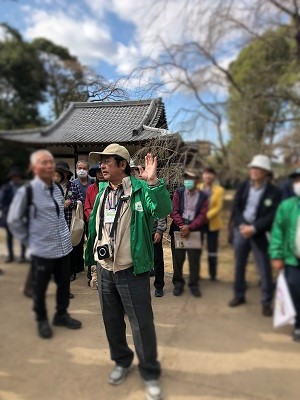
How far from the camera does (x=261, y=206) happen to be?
37.4 inches

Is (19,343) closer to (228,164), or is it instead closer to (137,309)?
(137,309)

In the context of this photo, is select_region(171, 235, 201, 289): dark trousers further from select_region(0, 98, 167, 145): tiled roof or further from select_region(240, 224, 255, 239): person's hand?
select_region(0, 98, 167, 145): tiled roof

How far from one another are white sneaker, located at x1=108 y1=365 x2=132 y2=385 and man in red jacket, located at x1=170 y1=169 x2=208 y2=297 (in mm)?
453

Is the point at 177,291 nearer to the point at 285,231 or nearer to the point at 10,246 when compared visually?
the point at 285,231

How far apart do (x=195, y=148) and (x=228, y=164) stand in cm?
16

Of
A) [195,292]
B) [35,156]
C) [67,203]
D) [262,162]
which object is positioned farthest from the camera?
[67,203]

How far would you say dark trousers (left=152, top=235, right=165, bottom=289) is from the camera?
1376 mm

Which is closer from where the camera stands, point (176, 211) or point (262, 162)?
point (262, 162)

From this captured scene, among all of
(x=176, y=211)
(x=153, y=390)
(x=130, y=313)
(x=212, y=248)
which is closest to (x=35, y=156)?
(x=176, y=211)

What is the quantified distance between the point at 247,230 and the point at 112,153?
57 cm

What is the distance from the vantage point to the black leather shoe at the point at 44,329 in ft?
3.98

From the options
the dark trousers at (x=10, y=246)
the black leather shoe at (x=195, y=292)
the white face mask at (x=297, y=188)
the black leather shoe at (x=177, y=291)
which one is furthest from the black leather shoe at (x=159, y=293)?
the white face mask at (x=297, y=188)

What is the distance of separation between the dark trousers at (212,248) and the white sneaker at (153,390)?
63 cm

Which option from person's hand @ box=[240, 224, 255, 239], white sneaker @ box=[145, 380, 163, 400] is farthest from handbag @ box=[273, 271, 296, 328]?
white sneaker @ box=[145, 380, 163, 400]
